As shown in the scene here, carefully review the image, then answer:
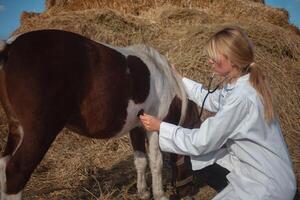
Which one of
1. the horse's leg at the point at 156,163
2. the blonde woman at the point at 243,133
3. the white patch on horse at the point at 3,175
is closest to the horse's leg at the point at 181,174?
the horse's leg at the point at 156,163

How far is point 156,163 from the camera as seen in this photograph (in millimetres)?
3340

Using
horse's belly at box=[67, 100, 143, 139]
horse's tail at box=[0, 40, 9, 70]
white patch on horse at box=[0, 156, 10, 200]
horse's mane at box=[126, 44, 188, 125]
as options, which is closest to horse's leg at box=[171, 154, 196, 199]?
horse's mane at box=[126, 44, 188, 125]

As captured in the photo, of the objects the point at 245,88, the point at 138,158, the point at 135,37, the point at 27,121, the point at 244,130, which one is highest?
the point at 245,88

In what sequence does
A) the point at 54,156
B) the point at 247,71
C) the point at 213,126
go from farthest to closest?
the point at 54,156
the point at 247,71
the point at 213,126

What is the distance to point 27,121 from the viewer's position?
2.26m

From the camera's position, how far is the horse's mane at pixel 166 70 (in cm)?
327

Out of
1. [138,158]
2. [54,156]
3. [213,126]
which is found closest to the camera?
[213,126]

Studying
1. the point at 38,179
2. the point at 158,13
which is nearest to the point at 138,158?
the point at 38,179

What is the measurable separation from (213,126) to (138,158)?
1.65m

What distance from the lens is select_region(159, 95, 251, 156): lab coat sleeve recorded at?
2018 millimetres

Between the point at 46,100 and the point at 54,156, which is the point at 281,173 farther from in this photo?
the point at 54,156

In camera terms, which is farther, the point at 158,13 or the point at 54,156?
the point at 158,13

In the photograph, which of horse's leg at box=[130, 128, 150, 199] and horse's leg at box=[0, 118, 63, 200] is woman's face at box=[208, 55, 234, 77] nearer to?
horse's leg at box=[0, 118, 63, 200]

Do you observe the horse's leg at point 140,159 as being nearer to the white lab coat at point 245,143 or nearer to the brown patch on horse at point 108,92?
the brown patch on horse at point 108,92
